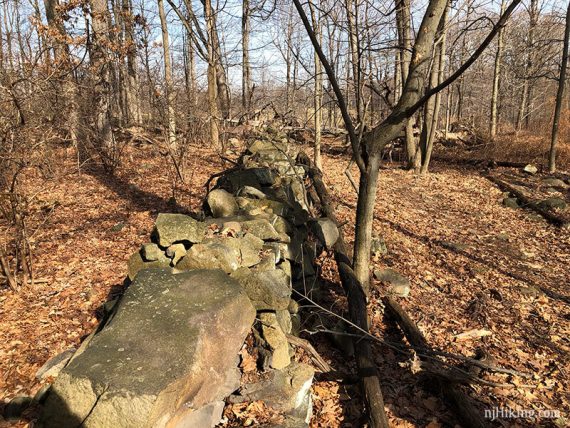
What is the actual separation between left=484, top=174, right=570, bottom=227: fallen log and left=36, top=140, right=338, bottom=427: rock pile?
6795 millimetres

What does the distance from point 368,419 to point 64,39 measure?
33.1 feet

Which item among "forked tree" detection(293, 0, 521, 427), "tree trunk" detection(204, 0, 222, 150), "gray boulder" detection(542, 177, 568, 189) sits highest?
"tree trunk" detection(204, 0, 222, 150)

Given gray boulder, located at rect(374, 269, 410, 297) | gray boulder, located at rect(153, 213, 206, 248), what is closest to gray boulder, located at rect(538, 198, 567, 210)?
gray boulder, located at rect(374, 269, 410, 297)

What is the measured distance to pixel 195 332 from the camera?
2715 mm

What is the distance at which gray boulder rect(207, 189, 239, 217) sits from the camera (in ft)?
16.3

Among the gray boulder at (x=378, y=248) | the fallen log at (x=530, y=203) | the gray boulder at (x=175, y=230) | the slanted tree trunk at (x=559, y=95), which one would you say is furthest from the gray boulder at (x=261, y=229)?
the slanted tree trunk at (x=559, y=95)

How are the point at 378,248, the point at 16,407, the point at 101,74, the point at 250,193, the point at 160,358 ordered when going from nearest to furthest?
the point at 160,358 → the point at 16,407 → the point at 250,193 → the point at 378,248 → the point at 101,74

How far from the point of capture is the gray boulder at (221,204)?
4.97 m

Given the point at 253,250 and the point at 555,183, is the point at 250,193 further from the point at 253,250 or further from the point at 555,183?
the point at 555,183

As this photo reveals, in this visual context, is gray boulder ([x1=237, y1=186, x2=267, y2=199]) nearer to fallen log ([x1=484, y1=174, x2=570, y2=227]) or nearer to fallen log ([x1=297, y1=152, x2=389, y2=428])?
fallen log ([x1=297, y1=152, x2=389, y2=428])

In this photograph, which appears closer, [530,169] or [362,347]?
[362,347]

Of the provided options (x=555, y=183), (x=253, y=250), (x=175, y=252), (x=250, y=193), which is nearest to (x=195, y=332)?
(x=175, y=252)

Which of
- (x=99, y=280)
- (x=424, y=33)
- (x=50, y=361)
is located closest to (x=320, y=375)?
(x=50, y=361)

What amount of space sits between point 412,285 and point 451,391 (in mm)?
2261
